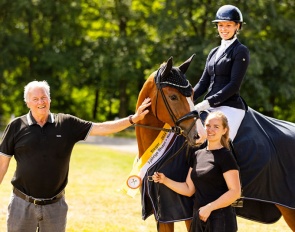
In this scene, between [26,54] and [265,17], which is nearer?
[265,17]

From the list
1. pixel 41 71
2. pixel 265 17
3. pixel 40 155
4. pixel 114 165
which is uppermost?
pixel 265 17

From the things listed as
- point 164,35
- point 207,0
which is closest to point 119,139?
point 164,35

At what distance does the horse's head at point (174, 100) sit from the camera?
5.56 meters

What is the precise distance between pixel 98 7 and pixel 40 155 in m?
32.0

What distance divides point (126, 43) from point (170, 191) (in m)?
28.7

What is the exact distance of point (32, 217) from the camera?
523cm

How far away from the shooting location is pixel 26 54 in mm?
35594

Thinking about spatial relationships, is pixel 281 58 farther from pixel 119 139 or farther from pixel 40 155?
pixel 40 155

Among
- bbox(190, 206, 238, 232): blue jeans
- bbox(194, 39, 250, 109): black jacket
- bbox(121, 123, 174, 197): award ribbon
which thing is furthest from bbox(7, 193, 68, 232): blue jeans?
bbox(194, 39, 250, 109): black jacket

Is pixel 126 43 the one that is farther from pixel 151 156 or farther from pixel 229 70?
pixel 151 156

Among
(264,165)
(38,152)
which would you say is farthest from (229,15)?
(38,152)

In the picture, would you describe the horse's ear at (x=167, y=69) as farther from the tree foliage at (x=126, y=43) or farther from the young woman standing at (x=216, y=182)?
the tree foliage at (x=126, y=43)

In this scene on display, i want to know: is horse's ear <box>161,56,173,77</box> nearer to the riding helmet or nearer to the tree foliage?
the riding helmet

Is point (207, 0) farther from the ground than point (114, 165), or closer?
farther from the ground
